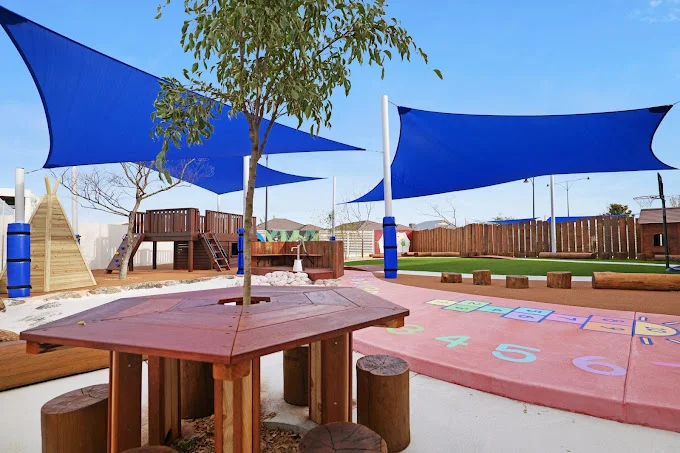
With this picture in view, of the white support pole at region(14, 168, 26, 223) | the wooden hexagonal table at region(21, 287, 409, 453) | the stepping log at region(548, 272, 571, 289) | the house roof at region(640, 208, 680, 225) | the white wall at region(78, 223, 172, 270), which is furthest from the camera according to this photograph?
the white wall at region(78, 223, 172, 270)

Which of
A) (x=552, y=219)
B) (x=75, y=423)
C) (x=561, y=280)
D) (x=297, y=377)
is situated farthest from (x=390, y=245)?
(x=552, y=219)

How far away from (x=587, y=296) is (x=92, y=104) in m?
8.35

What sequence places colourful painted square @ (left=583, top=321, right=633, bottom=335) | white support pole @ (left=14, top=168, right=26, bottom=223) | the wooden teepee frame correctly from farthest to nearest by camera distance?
the wooden teepee frame → white support pole @ (left=14, top=168, right=26, bottom=223) → colourful painted square @ (left=583, top=321, right=633, bottom=335)

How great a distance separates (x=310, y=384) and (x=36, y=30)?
5427mm

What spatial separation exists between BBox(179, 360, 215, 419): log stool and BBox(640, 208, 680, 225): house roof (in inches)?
658

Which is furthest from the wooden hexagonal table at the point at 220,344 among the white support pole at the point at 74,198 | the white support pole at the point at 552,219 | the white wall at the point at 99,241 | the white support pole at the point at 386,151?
the white support pole at the point at 552,219

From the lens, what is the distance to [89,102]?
18.0ft

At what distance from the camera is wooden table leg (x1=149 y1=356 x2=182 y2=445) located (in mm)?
1785

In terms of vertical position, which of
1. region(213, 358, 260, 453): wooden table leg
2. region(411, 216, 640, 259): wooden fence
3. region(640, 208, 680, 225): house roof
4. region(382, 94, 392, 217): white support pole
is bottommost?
region(213, 358, 260, 453): wooden table leg

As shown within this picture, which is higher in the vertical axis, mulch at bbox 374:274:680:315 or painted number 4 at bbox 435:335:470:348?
mulch at bbox 374:274:680:315

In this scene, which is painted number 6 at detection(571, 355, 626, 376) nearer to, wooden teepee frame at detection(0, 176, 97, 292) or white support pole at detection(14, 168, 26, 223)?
white support pole at detection(14, 168, 26, 223)

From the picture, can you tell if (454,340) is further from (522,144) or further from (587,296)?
(522,144)

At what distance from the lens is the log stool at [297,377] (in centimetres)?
233

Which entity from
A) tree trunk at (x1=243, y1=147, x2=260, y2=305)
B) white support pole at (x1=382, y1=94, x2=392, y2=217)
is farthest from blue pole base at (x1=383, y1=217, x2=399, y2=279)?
tree trunk at (x1=243, y1=147, x2=260, y2=305)
